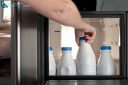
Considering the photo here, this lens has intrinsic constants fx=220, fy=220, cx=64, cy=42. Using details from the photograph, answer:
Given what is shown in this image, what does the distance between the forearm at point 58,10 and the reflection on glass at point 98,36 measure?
23 cm

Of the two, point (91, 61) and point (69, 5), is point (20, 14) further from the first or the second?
point (91, 61)

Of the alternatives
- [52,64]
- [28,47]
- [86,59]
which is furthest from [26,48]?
[86,59]

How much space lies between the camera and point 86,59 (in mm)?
908

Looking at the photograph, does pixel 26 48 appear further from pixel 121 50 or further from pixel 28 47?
pixel 121 50

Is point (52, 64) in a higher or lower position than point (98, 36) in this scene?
lower

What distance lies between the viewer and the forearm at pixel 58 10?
72 cm

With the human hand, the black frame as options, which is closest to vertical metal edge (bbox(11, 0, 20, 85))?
the black frame

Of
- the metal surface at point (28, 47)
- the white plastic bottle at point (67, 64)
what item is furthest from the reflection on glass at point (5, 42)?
the white plastic bottle at point (67, 64)

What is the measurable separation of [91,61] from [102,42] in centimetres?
16

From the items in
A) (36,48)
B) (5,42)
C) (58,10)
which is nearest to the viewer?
(58,10)

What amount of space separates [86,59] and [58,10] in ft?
0.88

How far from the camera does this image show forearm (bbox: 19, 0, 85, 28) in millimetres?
722

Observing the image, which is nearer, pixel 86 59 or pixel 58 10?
pixel 58 10

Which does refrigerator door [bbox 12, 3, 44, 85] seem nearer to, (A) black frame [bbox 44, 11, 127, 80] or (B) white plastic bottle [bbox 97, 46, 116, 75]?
(A) black frame [bbox 44, 11, 127, 80]
